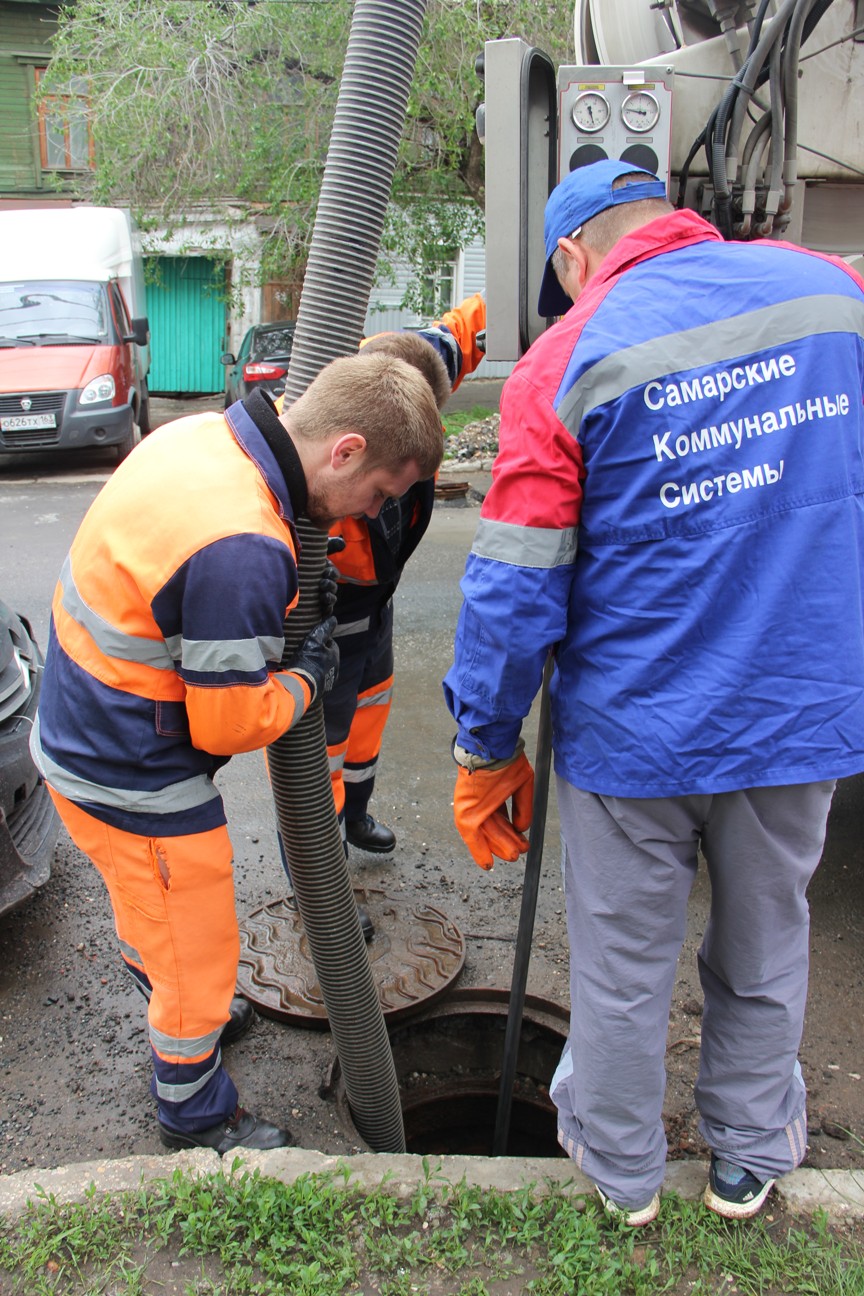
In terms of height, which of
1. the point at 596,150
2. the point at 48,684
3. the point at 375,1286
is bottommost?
the point at 375,1286

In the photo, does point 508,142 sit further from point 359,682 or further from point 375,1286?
point 375,1286

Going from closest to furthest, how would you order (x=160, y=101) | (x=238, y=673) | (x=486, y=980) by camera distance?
1. (x=238, y=673)
2. (x=486, y=980)
3. (x=160, y=101)

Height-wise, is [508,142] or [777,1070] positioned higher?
[508,142]

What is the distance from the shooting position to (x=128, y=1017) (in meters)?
3.15

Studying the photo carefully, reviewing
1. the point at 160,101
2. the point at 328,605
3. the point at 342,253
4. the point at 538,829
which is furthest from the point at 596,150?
the point at 160,101

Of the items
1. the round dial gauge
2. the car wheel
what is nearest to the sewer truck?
the round dial gauge

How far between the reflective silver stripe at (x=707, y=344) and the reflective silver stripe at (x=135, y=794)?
1.14 metres

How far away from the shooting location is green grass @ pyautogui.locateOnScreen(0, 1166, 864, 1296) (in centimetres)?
203

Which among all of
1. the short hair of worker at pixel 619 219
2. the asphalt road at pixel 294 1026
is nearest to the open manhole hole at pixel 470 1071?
the asphalt road at pixel 294 1026

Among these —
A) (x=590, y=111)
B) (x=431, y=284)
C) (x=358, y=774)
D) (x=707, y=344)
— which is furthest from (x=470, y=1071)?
(x=431, y=284)

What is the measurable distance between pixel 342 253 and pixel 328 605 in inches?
30.1

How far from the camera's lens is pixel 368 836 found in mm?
3969

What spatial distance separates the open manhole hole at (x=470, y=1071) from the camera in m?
3.28

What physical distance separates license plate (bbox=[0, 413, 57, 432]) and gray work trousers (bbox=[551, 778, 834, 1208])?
9992mm
